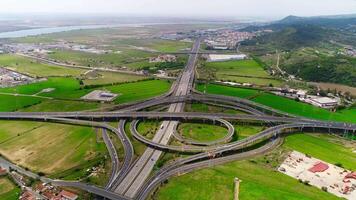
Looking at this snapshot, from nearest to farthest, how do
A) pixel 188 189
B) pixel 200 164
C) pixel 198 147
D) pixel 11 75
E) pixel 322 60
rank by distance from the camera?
pixel 188 189, pixel 200 164, pixel 198 147, pixel 11 75, pixel 322 60

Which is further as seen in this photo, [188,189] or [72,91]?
[72,91]

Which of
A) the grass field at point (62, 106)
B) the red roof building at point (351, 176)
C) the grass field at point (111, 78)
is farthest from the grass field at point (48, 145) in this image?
the red roof building at point (351, 176)

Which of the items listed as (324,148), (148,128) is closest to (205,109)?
(148,128)

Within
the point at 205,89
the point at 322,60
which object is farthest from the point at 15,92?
the point at 322,60

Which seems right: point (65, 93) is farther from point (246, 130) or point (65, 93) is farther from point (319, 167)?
point (319, 167)

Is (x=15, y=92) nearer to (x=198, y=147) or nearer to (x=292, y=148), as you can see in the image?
(x=198, y=147)

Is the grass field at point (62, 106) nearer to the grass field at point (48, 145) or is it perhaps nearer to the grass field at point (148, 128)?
the grass field at point (48, 145)

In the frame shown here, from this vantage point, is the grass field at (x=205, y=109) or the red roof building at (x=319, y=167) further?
the grass field at (x=205, y=109)
